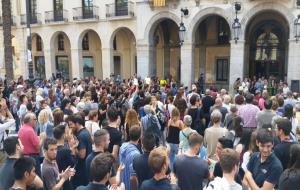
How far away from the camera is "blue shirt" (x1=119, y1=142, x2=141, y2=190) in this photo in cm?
499

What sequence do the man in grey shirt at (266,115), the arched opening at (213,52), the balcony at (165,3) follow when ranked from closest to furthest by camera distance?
the man in grey shirt at (266,115) < the balcony at (165,3) < the arched opening at (213,52)

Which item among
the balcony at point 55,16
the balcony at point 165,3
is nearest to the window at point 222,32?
the balcony at point 165,3

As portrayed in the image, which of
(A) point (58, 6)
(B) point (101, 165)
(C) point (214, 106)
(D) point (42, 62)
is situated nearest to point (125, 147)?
(B) point (101, 165)

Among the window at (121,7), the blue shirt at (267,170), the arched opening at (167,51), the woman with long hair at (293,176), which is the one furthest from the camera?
the arched opening at (167,51)

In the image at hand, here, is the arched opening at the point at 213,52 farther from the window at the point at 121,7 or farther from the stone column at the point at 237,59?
the window at the point at 121,7

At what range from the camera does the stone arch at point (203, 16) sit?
2006cm

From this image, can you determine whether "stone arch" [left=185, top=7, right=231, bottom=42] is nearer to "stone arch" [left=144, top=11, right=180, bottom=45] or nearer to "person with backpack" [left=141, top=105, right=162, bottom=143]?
"stone arch" [left=144, top=11, right=180, bottom=45]

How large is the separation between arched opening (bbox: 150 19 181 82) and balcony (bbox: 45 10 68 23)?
7734 mm

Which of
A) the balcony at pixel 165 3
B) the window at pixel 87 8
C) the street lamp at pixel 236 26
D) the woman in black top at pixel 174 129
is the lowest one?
the woman in black top at pixel 174 129

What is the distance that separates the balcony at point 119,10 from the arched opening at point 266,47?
8.50m

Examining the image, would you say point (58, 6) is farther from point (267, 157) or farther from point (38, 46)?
point (267, 157)

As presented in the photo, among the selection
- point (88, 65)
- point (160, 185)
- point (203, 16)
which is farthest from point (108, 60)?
point (160, 185)

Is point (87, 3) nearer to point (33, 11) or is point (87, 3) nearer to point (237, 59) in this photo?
point (33, 11)

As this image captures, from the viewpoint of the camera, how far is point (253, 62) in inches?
952
